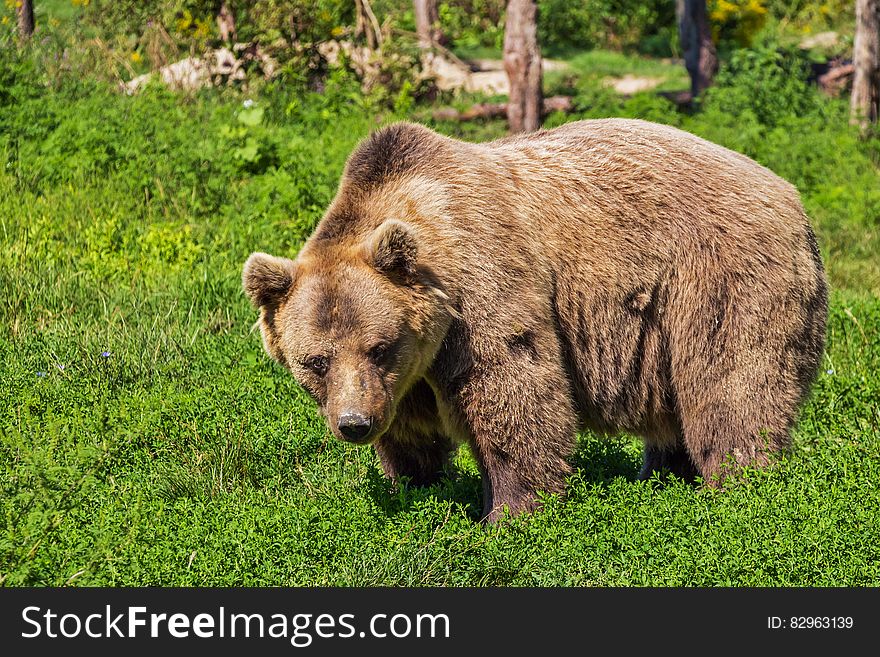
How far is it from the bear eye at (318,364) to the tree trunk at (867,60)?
1149 cm

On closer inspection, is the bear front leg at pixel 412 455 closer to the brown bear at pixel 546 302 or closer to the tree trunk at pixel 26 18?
the brown bear at pixel 546 302

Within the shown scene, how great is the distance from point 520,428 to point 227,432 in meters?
1.81

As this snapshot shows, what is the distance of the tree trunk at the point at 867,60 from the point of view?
14664 millimetres

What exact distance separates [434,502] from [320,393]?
0.74 meters

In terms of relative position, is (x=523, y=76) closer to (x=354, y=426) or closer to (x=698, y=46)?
(x=698, y=46)

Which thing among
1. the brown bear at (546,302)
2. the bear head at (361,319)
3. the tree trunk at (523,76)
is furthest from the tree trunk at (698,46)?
the bear head at (361,319)

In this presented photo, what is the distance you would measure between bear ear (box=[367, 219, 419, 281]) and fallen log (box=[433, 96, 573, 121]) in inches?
378

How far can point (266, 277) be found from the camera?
198 inches

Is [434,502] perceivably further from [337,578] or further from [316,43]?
[316,43]

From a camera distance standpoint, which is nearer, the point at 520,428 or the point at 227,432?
the point at 520,428

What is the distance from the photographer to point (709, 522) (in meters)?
5.09

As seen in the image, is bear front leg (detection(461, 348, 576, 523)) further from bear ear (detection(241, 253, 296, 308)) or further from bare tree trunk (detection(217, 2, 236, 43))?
bare tree trunk (detection(217, 2, 236, 43))

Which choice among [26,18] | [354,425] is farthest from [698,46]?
[354,425]

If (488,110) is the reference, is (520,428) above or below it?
above
